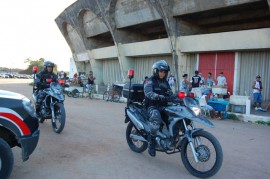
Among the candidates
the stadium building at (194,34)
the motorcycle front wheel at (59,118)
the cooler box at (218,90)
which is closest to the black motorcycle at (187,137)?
the motorcycle front wheel at (59,118)

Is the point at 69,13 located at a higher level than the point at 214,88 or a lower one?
higher

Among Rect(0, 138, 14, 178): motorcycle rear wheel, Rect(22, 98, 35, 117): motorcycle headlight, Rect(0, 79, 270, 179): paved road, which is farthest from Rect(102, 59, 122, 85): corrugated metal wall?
Rect(0, 138, 14, 178): motorcycle rear wheel

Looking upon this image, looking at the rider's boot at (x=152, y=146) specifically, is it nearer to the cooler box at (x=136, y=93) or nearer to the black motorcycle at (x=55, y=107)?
the cooler box at (x=136, y=93)

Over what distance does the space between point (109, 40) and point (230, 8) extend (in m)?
20.5

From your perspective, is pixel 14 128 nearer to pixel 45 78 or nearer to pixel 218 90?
pixel 45 78

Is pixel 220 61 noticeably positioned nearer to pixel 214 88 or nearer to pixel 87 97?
pixel 214 88

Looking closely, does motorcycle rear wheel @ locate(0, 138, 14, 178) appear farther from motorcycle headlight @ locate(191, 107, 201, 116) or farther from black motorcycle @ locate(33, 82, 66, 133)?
black motorcycle @ locate(33, 82, 66, 133)

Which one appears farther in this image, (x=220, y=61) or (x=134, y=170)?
(x=220, y=61)

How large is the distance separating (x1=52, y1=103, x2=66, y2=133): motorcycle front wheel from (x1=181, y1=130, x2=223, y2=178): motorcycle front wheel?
143 inches

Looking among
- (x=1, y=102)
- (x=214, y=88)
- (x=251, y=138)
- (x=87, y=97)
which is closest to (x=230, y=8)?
(x=214, y=88)

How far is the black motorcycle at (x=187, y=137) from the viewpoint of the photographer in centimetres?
437

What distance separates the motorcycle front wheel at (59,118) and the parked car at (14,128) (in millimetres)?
2954

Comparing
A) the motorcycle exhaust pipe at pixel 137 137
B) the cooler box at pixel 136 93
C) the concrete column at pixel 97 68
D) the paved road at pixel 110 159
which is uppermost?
the concrete column at pixel 97 68

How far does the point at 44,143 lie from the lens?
6.28 m
